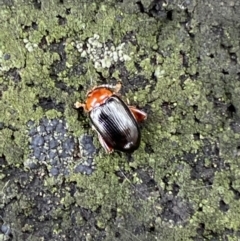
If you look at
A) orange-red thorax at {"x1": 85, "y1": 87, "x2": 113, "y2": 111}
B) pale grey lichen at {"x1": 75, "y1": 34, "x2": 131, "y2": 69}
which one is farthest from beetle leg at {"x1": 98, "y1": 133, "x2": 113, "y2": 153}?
pale grey lichen at {"x1": 75, "y1": 34, "x2": 131, "y2": 69}

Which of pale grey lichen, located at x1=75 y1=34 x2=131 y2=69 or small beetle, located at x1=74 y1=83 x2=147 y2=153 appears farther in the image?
pale grey lichen, located at x1=75 y1=34 x2=131 y2=69

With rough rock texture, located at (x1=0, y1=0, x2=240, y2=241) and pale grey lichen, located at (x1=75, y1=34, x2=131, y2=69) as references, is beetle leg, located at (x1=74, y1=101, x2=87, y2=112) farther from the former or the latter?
pale grey lichen, located at (x1=75, y1=34, x2=131, y2=69)

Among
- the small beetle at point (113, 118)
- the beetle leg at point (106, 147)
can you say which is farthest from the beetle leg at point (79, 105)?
the beetle leg at point (106, 147)

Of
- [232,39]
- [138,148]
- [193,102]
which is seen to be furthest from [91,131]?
[232,39]

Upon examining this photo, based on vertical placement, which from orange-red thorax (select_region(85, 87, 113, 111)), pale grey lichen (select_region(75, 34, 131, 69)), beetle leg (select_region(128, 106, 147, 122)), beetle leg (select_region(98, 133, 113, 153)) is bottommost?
beetle leg (select_region(98, 133, 113, 153))

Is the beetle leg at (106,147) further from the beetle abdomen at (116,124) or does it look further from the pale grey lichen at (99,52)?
the pale grey lichen at (99,52)

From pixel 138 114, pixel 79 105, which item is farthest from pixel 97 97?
pixel 138 114

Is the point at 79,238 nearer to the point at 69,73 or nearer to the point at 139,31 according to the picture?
the point at 69,73
